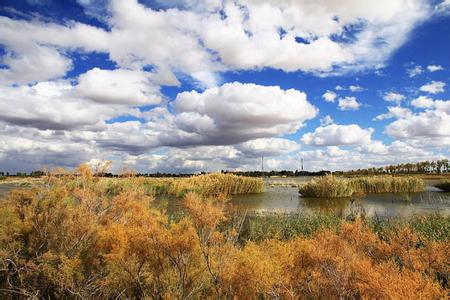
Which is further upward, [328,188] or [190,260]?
[328,188]

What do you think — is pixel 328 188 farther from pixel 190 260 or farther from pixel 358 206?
pixel 190 260

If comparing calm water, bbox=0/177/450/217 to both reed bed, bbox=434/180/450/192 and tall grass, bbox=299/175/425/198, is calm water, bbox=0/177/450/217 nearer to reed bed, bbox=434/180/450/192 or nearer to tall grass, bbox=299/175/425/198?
tall grass, bbox=299/175/425/198

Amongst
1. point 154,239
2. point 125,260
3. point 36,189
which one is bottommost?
point 125,260

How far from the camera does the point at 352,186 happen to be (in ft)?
122

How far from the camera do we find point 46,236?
6.42m

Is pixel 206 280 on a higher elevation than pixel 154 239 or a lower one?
lower

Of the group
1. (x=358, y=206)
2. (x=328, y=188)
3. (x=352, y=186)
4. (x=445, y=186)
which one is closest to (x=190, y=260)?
(x=358, y=206)

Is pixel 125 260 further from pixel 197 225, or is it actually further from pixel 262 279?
pixel 262 279

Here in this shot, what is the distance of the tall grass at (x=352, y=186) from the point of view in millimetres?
33250

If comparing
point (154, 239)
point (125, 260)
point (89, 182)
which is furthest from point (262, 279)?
point (89, 182)

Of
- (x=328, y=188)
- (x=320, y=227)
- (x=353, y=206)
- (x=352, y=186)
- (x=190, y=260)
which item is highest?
(x=352, y=186)

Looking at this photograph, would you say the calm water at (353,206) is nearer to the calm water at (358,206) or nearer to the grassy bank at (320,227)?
the calm water at (358,206)

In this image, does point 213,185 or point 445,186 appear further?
point 445,186

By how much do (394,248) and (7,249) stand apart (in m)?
6.37
